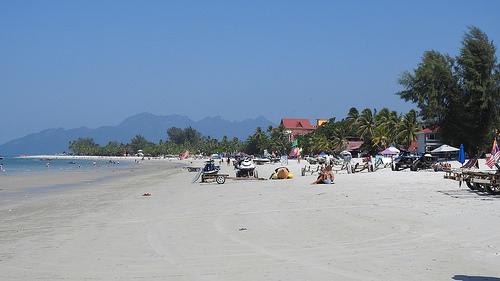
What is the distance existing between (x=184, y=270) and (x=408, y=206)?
917 cm

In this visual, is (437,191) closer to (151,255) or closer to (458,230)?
(458,230)

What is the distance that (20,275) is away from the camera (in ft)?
28.3

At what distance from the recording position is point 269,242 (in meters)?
10.9

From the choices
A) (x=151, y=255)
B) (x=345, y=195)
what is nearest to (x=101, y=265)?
(x=151, y=255)

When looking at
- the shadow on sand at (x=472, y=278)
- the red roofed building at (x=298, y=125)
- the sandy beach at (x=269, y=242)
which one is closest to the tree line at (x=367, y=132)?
the red roofed building at (x=298, y=125)

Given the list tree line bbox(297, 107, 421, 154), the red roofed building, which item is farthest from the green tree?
the red roofed building

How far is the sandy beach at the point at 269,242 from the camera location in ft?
27.5

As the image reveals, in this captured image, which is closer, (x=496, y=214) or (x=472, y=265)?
(x=472, y=265)

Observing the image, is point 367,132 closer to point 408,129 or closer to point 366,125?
point 366,125

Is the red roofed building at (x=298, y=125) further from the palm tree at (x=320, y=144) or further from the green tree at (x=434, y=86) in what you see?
the green tree at (x=434, y=86)

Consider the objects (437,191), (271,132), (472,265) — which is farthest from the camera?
(271,132)

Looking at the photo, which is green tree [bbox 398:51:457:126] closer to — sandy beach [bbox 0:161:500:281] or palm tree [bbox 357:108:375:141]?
palm tree [bbox 357:108:375:141]

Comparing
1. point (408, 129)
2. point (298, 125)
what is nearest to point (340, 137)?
point (408, 129)

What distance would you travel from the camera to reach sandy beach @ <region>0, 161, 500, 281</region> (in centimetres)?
838
